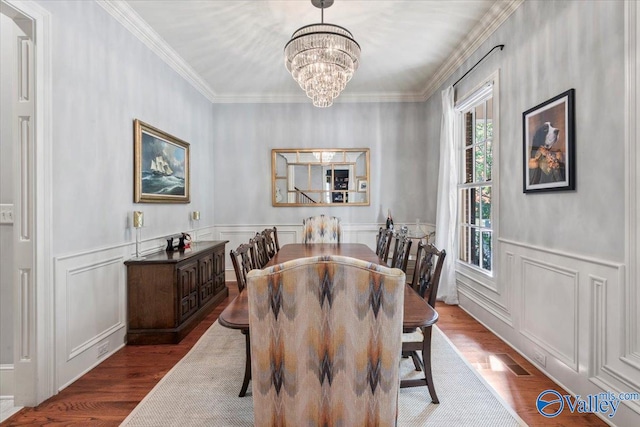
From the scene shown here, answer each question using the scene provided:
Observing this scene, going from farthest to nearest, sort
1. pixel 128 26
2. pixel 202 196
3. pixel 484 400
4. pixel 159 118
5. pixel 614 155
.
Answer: pixel 202 196 < pixel 159 118 < pixel 128 26 < pixel 484 400 < pixel 614 155

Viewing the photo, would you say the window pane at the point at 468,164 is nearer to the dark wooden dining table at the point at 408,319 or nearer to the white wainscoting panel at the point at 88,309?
the dark wooden dining table at the point at 408,319

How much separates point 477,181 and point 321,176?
92.3 inches

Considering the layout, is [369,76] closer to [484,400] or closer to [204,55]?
[204,55]

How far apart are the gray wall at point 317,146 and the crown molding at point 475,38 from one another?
856mm

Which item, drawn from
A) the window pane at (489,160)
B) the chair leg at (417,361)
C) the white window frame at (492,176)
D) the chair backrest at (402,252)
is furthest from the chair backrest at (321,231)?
the chair leg at (417,361)

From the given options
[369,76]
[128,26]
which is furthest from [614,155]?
[128,26]

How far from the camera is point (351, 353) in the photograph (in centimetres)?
103

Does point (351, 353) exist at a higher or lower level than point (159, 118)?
lower

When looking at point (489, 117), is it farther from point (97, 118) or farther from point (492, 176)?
point (97, 118)

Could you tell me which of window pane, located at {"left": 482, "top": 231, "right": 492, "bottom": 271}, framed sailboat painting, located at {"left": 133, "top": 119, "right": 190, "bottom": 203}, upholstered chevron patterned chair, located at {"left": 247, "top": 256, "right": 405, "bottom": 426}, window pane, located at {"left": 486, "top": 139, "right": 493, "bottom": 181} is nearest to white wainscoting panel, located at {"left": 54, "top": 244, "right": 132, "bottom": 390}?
framed sailboat painting, located at {"left": 133, "top": 119, "right": 190, "bottom": 203}

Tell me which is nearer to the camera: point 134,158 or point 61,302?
point 61,302

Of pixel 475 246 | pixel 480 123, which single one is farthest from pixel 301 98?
pixel 475 246

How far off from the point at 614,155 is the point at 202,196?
4.46m

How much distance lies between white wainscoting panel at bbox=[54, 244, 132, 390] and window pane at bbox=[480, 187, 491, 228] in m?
3.59
